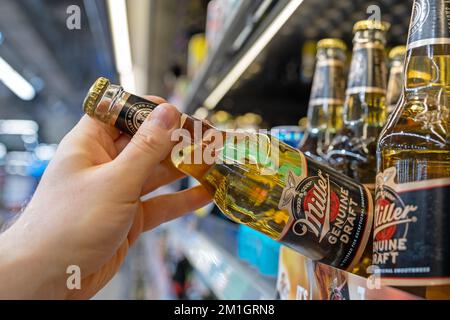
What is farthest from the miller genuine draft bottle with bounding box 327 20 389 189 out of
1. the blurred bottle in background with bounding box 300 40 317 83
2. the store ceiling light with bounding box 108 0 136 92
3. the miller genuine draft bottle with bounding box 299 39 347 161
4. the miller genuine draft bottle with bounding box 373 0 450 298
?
the store ceiling light with bounding box 108 0 136 92

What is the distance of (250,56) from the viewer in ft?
5.51

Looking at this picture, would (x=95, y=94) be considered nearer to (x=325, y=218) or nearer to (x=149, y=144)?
(x=149, y=144)

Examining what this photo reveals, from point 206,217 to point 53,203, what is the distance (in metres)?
1.78

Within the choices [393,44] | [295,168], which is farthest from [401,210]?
[393,44]

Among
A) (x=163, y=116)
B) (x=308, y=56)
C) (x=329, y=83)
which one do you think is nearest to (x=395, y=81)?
(x=329, y=83)

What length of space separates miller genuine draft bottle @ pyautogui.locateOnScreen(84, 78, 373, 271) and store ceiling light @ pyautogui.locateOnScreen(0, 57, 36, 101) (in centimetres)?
282

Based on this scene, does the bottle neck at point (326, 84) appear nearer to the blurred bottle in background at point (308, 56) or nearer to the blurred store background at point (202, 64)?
the blurred store background at point (202, 64)

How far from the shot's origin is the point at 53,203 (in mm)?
A: 695

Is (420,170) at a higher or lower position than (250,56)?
lower

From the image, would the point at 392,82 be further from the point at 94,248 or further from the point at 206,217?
the point at 206,217

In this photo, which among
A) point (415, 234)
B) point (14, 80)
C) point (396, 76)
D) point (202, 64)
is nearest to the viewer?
point (415, 234)

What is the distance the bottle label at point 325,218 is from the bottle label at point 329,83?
1.34 feet

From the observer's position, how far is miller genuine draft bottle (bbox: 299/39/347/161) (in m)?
1.06

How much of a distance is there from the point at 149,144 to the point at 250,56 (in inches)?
40.9
